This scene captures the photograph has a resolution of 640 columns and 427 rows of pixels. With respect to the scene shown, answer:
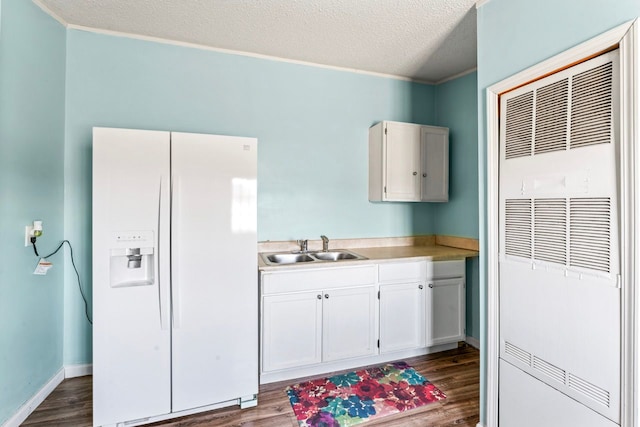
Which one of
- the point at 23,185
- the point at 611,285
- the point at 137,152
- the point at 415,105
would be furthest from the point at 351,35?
the point at 23,185

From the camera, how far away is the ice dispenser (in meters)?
1.78

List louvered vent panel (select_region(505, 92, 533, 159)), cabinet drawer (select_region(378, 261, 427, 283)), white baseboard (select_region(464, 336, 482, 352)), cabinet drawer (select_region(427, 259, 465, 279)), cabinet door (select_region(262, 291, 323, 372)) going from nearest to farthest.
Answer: louvered vent panel (select_region(505, 92, 533, 159)) → cabinet door (select_region(262, 291, 323, 372)) → cabinet drawer (select_region(378, 261, 427, 283)) → cabinet drawer (select_region(427, 259, 465, 279)) → white baseboard (select_region(464, 336, 482, 352))

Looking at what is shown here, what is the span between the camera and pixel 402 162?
290cm

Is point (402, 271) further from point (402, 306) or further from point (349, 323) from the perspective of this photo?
point (349, 323)

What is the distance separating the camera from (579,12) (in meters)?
1.33

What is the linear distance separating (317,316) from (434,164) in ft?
6.15

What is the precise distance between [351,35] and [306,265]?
183cm

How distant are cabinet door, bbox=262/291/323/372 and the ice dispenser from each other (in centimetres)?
79

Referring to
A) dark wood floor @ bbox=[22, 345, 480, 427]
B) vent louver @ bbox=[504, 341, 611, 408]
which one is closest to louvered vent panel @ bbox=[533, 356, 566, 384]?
vent louver @ bbox=[504, 341, 611, 408]

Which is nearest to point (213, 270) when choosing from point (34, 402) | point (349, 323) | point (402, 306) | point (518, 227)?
point (349, 323)

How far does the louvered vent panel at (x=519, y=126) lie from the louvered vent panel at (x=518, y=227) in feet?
0.86

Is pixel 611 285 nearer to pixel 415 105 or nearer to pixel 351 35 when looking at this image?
pixel 351 35

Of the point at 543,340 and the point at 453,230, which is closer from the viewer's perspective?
the point at 543,340

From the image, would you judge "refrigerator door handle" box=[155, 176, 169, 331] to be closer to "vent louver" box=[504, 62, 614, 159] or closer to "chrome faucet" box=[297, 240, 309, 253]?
"chrome faucet" box=[297, 240, 309, 253]
